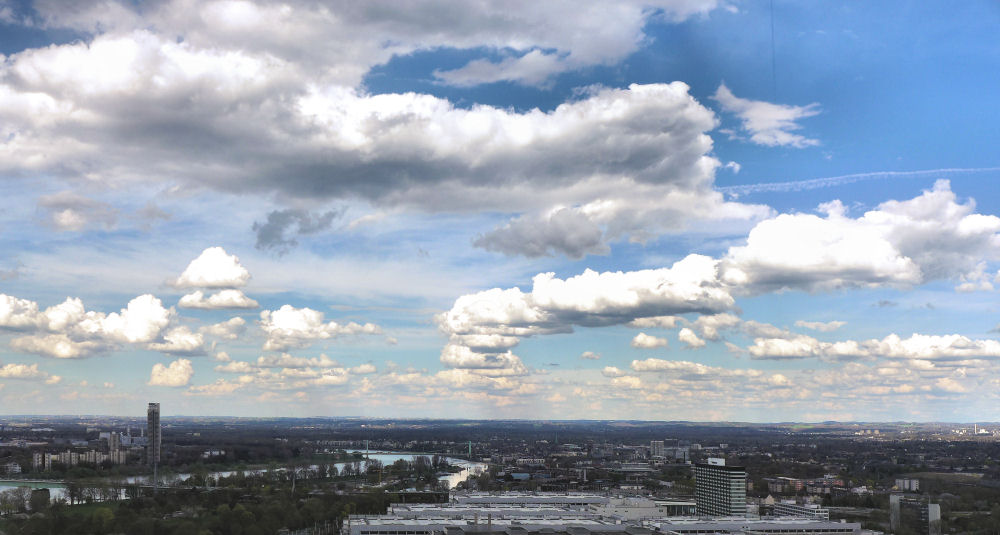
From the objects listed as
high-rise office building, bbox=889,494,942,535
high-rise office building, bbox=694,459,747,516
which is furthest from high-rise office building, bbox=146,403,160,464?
high-rise office building, bbox=889,494,942,535

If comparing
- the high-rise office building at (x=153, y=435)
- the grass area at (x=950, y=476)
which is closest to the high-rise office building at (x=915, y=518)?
the grass area at (x=950, y=476)

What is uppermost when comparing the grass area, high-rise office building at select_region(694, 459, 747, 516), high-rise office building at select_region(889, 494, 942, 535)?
high-rise office building at select_region(694, 459, 747, 516)

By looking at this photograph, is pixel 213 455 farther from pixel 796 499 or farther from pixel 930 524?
pixel 930 524

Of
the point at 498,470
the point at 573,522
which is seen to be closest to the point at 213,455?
the point at 498,470

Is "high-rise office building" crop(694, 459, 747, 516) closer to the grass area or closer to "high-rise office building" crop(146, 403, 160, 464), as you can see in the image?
the grass area

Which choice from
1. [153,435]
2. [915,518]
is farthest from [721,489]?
[153,435]

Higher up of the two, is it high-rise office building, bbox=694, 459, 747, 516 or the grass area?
high-rise office building, bbox=694, 459, 747, 516
